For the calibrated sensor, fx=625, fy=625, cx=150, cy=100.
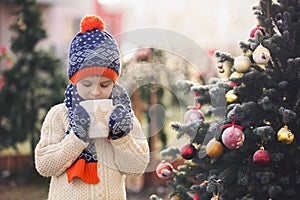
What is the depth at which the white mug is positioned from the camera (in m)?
2.65

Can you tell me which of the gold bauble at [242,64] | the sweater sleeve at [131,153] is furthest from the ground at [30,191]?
the sweater sleeve at [131,153]


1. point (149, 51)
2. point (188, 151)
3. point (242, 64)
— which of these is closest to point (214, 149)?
point (188, 151)

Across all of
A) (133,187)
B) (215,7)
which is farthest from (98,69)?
(215,7)

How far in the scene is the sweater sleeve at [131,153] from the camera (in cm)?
276

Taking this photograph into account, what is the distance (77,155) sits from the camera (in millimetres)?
2703

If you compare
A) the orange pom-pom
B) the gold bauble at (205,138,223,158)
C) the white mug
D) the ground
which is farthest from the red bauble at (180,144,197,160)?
the ground

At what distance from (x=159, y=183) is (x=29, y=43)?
7.05 ft

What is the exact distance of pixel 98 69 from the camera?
2.68m

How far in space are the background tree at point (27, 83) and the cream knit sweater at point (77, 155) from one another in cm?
399

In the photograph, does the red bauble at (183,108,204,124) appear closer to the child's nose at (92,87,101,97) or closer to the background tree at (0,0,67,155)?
the child's nose at (92,87,101,97)

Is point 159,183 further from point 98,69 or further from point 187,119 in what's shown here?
point 98,69

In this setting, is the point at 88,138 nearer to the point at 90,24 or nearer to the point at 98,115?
the point at 98,115

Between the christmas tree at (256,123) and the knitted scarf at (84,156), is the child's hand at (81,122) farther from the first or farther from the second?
Result: the christmas tree at (256,123)

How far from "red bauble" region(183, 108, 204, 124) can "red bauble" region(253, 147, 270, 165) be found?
0.46 metres
